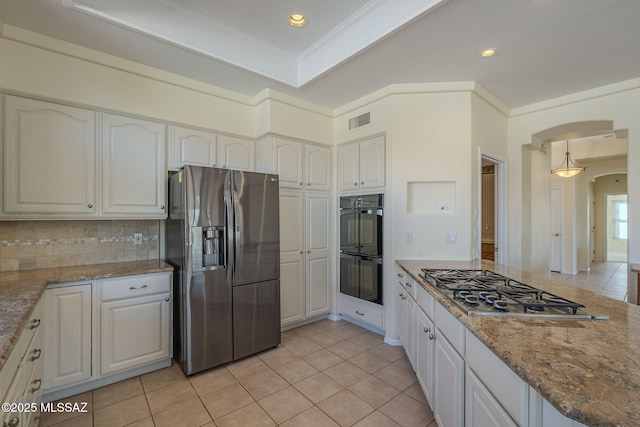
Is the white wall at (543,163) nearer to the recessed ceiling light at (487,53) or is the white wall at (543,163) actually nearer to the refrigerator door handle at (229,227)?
the recessed ceiling light at (487,53)

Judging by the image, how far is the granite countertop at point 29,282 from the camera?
1.22m

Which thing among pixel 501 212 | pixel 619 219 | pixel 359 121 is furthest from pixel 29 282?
pixel 619 219

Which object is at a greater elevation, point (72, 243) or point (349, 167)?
point (349, 167)

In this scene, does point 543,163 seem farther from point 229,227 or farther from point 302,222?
point 229,227

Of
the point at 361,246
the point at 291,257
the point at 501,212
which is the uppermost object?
the point at 501,212

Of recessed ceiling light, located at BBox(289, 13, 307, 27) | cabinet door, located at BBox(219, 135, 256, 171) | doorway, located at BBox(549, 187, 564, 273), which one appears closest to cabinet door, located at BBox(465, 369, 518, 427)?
recessed ceiling light, located at BBox(289, 13, 307, 27)

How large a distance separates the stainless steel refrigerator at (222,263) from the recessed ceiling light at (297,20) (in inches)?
52.3

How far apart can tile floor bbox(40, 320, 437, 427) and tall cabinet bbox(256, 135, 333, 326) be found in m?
0.69

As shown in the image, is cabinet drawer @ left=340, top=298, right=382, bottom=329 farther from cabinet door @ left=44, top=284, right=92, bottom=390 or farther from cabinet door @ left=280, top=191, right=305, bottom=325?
cabinet door @ left=44, top=284, right=92, bottom=390

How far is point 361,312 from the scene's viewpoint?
338 centimetres

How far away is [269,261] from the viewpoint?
2.87m

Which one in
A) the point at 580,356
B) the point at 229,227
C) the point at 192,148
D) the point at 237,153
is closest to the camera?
the point at 580,356

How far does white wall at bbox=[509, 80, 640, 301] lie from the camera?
2.91m

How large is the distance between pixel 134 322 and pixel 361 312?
2.28 m
